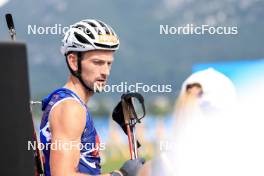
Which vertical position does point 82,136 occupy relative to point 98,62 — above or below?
below

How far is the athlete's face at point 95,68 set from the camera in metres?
5.06

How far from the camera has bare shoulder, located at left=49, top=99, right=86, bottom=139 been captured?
4680 millimetres

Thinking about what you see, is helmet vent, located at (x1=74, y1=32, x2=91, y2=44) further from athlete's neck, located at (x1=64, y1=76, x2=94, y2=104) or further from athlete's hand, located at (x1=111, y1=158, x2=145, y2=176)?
athlete's hand, located at (x1=111, y1=158, x2=145, y2=176)

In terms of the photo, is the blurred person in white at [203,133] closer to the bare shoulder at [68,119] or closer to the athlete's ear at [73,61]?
the bare shoulder at [68,119]

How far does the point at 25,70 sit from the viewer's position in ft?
11.2

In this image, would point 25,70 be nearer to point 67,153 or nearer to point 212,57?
point 67,153

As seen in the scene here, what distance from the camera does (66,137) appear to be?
4.66 meters

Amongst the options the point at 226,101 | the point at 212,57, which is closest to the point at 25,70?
the point at 226,101

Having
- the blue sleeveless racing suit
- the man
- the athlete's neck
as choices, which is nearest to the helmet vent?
the man

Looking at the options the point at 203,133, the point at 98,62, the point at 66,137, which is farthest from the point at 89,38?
the point at 203,133

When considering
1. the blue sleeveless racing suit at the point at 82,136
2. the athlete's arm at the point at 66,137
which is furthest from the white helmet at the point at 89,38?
the athlete's arm at the point at 66,137

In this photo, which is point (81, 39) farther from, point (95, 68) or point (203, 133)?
point (203, 133)

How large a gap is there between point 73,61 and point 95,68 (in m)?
0.20
